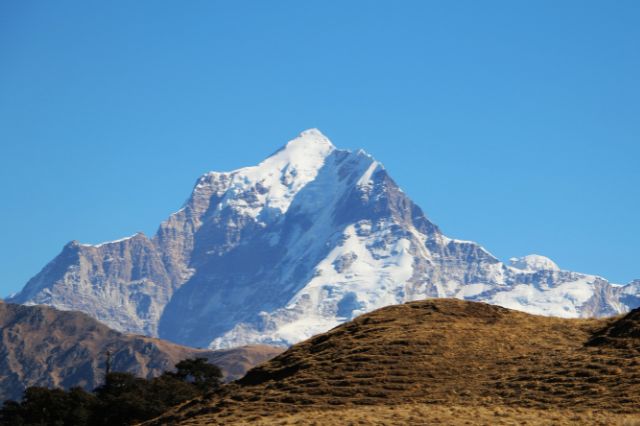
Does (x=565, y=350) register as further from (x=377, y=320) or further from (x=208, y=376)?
(x=208, y=376)

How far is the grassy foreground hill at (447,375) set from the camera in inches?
2517

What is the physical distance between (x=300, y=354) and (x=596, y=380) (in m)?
22.3

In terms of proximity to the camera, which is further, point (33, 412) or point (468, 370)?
point (33, 412)

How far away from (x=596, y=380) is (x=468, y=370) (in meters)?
8.45

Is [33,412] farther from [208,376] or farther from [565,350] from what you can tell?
[565,350]

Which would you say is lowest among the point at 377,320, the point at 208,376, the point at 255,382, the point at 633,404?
the point at 633,404

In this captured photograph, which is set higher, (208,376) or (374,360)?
(208,376)

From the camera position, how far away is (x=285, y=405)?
69688 mm

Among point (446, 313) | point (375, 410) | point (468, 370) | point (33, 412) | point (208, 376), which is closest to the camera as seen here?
point (375, 410)

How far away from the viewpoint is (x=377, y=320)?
86.4m

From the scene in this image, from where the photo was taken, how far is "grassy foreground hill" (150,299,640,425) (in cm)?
6394

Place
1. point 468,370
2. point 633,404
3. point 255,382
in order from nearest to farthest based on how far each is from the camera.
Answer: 1. point 633,404
2. point 468,370
3. point 255,382

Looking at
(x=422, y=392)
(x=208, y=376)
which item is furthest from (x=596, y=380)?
(x=208, y=376)

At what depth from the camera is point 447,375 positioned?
72.2 metres
